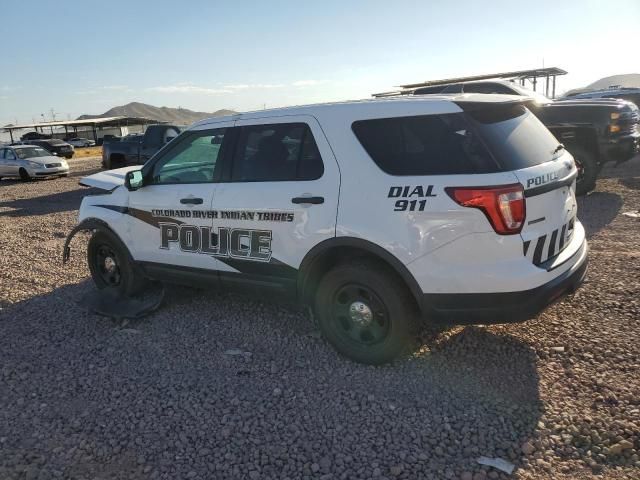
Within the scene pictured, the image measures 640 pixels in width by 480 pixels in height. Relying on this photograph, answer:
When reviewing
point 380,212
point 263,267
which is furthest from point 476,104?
point 263,267

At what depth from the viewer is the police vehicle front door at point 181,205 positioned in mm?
4473

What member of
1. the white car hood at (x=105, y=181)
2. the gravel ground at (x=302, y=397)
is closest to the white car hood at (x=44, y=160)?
the white car hood at (x=105, y=181)

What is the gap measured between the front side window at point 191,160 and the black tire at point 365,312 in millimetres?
1533

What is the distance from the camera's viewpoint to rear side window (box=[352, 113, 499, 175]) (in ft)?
10.7

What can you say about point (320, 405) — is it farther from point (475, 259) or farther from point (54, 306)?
point (54, 306)

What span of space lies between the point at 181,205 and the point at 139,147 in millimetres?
12235

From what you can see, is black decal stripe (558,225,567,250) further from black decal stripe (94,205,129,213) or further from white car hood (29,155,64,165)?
white car hood (29,155,64,165)

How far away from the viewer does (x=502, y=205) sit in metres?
3.08

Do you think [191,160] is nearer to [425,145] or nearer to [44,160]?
[425,145]

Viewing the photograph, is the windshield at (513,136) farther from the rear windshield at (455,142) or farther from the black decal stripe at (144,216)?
the black decal stripe at (144,216)

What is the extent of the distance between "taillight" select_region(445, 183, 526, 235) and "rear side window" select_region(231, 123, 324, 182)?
3.93 feet

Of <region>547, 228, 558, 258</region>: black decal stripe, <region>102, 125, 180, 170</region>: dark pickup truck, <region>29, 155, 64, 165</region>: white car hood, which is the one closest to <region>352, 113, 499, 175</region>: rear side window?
<region>547, 228, 558, 258</region>: black decal stripe

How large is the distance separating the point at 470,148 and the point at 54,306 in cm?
457

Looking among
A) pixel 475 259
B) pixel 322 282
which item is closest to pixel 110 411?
pixel 322 282
